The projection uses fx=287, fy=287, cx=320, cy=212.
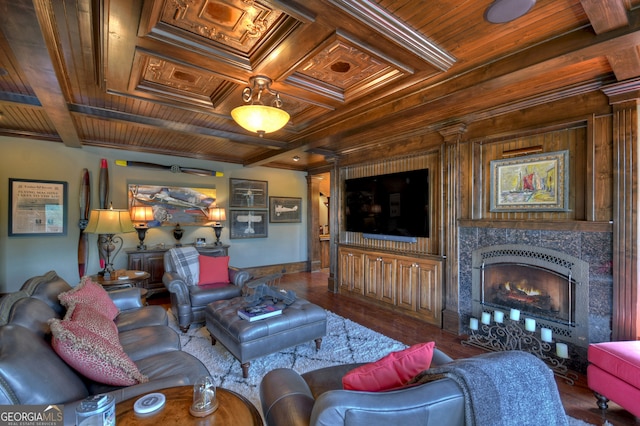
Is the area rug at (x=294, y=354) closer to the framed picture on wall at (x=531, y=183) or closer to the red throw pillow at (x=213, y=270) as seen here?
the red throw pillow at (x=213, y=270)

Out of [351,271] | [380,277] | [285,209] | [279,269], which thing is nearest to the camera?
[380,277]

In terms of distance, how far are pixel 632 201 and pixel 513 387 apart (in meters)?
2.47

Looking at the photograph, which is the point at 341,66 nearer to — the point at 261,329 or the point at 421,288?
the point at 261,329

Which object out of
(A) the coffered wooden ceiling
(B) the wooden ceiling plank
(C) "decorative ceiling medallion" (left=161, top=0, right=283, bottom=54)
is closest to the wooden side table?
(A) the coffered wooden ceiling

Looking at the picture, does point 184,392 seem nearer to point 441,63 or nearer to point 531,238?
point 441,63

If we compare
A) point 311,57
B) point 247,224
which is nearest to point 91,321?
point 311,57

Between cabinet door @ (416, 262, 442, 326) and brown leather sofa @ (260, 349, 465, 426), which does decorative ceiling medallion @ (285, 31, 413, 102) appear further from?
cabinet door @ (416, 262, 442, 326)

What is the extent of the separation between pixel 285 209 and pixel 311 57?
4983mm

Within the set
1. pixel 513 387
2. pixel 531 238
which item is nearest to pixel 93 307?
pixel 513 387

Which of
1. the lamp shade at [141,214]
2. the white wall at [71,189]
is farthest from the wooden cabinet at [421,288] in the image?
the lamp shade at [141,214]

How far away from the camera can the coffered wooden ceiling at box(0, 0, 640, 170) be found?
1.77 m

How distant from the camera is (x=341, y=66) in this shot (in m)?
2.56

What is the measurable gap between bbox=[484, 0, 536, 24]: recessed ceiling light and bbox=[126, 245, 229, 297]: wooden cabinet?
4.75 meters

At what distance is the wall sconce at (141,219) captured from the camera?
4.88 meters
